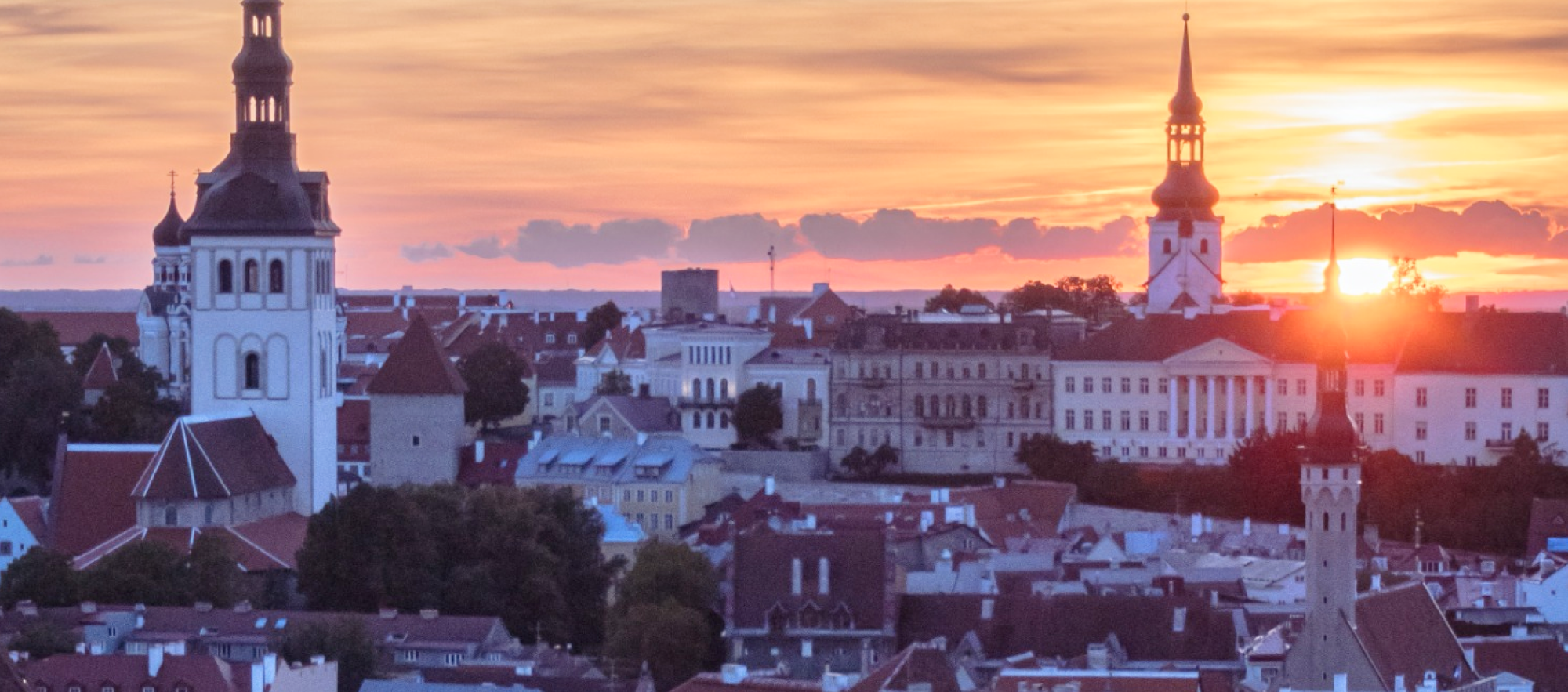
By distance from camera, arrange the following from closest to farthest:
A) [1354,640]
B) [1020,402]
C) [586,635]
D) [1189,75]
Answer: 1. [1354,640]
2. [586,635]
3. [1020,402]
4. [1189,75]

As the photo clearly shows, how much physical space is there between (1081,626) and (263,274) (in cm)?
2943

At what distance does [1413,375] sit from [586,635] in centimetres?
3128

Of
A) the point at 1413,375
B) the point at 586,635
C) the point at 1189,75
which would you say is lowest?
the point at 586,635

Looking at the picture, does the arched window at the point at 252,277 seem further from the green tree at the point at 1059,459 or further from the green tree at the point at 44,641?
the green tree at the point at 1059,459

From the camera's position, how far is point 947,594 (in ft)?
227

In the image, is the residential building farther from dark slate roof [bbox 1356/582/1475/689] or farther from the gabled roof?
dark slate roof [bbox 1356/582/1475/689]

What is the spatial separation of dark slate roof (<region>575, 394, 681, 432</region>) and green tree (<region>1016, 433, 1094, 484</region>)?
1225cm

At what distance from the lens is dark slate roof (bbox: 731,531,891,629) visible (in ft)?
224

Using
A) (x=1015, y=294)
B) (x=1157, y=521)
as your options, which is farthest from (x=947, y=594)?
(x=1015, y=294)

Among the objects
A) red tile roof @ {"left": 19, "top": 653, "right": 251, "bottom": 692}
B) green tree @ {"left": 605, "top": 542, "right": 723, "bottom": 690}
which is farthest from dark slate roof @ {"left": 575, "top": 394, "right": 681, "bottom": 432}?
red tile roof @ {"left": 19, "top": 653, "right": 251, "bottom": 692}

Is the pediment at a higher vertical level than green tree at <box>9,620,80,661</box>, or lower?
higher

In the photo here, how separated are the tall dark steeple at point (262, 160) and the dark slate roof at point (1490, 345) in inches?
1269

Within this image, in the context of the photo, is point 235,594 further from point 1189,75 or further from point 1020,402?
point 1189,75

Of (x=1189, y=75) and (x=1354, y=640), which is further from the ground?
(x=1189, y=75)
